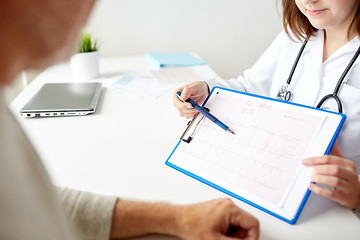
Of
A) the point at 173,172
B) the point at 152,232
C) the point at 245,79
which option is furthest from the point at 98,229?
the point at 245,79

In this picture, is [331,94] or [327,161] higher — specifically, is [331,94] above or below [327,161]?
above

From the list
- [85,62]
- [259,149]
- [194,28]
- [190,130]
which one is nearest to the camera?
[259,149]

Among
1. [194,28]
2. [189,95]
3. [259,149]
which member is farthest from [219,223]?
[194,28]

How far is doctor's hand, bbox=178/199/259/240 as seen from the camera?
52 cm

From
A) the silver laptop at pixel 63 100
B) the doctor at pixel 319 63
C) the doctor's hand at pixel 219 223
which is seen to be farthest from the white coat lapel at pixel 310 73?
the silver laptop at pixel 63 100

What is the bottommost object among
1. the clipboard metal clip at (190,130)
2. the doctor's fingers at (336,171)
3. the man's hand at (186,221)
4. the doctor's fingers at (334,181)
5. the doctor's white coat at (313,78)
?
the man's hand at (186,221)

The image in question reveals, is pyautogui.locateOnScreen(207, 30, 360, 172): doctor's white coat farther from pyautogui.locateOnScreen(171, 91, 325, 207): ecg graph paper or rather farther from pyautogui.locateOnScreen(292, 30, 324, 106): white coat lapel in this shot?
pyautogui.locateOnScreen(171, 91, 325, 207): ecg graph paper

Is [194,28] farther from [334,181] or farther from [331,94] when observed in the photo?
[334,181]

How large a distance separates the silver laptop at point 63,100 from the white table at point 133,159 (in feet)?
0.09

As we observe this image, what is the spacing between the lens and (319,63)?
0.94 meters

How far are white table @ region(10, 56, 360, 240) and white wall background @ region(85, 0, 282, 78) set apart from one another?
0.84 meters

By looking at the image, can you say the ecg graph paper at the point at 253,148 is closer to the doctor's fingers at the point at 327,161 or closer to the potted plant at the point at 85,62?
the doctor's fingers at the point at 327,161

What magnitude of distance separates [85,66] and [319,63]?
981 millimetres

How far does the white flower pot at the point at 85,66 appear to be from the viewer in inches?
54.1
